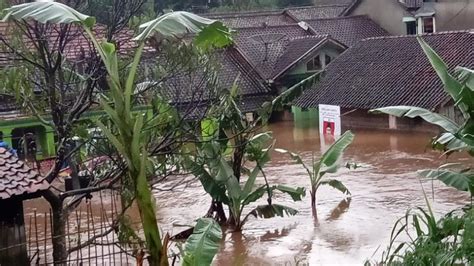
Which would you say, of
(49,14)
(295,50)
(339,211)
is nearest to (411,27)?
(295,50)

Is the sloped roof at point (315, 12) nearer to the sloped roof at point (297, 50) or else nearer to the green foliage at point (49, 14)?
the sloped roof at point (297, 50)

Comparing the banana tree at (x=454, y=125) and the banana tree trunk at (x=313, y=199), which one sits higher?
the banana tree at (x=454, y=125)

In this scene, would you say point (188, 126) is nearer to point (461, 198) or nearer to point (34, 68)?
point (34, 68)

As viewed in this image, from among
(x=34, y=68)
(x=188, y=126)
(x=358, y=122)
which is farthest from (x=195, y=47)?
(x=358, y=122)

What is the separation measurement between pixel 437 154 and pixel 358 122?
6787 millimetres

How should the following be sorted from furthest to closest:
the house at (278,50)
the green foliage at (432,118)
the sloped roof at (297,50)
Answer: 1. the sloped roof at (297,50)
2. the house at (278,50)
3. the green foliage at (432,118)

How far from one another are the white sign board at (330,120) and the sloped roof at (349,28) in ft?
28.9

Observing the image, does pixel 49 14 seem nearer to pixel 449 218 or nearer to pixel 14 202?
pixel 14 202

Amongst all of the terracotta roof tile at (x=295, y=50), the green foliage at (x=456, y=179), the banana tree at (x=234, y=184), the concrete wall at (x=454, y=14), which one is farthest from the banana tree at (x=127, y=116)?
the concrete wall at (x=454, y=14)

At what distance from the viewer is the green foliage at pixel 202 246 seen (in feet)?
21.3

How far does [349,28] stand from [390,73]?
9357mm

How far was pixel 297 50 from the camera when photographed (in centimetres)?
2972

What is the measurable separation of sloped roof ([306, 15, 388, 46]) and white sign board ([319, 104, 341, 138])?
28.9 feet

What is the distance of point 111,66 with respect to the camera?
19.6 feet
